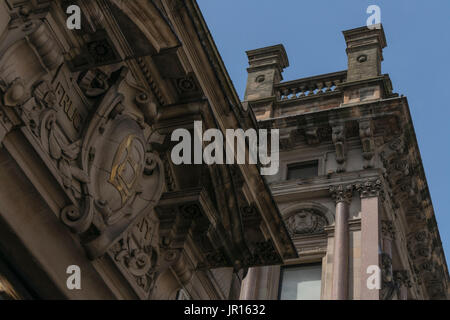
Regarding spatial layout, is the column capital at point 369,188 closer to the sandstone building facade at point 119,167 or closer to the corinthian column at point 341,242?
the corinthian column at point 341,242

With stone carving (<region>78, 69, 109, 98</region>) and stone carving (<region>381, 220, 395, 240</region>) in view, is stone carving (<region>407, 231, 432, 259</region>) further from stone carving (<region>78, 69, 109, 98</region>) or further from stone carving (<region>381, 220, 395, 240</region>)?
stone carving (<region>78, 69, 109, 98</region>)

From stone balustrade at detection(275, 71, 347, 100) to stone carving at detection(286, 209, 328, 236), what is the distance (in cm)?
522

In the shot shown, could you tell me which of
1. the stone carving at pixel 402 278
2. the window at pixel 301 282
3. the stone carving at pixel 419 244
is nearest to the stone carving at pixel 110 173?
the window at pixel 301 282

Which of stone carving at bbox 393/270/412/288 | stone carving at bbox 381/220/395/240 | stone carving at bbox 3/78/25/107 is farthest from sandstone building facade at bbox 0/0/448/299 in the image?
stone carving at bbox 393/270/412/288

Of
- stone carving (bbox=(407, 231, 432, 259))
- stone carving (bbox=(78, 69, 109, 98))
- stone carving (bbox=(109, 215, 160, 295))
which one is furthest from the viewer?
stone carving (bbox=(407, 231, 432, 259))

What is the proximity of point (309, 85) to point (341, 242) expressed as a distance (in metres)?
7.69

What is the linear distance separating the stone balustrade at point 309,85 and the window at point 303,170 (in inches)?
118

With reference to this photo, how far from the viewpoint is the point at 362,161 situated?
21719 millimetres

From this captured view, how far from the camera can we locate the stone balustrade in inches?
979

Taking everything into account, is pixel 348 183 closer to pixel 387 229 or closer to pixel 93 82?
pixel 387 229

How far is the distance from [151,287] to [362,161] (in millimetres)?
13378

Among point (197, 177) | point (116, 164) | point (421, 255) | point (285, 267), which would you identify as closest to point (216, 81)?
point (197, 177)

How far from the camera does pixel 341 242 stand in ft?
64.5

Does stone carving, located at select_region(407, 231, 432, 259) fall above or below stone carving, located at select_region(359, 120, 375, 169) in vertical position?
below
